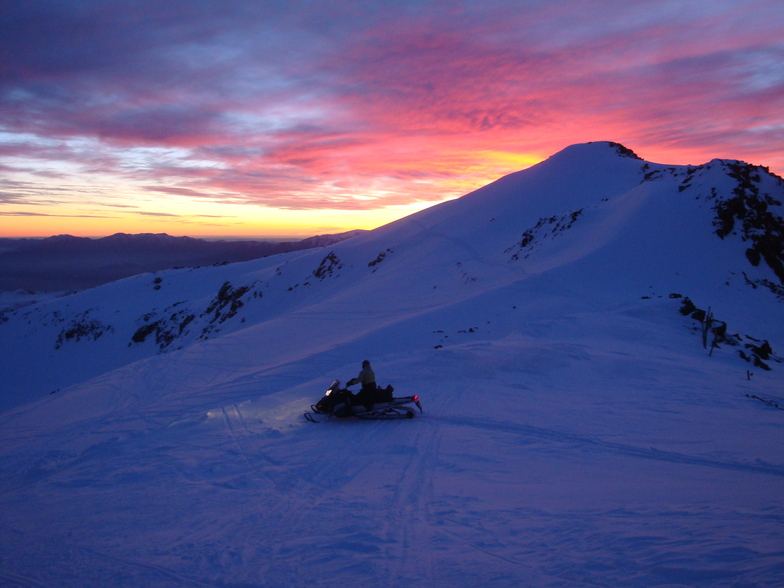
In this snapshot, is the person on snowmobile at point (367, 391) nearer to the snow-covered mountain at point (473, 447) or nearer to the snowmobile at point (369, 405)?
the snowmobile at point (369, 405)

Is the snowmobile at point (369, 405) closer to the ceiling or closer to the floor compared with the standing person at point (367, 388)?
closer to the floor

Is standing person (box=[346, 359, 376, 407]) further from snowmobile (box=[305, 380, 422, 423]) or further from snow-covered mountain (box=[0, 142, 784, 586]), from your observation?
snow-covered mountain (box=[0, 142, 784, 586])

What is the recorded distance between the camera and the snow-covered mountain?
4176mm

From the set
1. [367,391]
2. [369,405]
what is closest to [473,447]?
[369,405]

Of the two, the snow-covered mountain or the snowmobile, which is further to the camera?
the snowmobile

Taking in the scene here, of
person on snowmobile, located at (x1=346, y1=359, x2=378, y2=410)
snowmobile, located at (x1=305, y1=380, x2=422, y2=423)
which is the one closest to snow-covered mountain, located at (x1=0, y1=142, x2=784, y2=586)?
snowmobile, located at (x1=305, y1=380, x2=422, y2=423)

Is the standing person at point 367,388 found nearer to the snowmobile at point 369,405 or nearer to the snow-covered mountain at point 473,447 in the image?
the snowmobile at point 369,405

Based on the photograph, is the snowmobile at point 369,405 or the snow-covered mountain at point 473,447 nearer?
the snow-covered mountain at point 473,447

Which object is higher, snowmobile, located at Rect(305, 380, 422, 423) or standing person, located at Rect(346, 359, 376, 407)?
standing person, located at Rect(346, 359, 376, 407)

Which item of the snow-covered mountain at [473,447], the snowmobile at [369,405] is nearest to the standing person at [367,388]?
the snowmobile at [369,405]

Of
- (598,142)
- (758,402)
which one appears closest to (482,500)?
(758,402)

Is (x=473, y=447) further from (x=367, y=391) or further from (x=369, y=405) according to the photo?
(x=367, y=391)

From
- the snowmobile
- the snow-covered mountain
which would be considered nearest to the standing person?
the snowmobile

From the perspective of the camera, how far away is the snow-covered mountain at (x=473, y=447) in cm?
418
